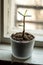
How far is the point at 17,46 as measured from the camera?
1028 millimetres

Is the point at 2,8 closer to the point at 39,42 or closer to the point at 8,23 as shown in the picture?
the point at 8,23

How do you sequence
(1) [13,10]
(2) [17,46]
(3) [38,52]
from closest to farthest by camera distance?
(2) [17,46] → (3) [38,52] → (1) [13,10]

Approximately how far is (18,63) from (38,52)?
161 mm

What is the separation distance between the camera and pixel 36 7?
122 centimetres

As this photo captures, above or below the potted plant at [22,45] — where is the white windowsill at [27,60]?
below

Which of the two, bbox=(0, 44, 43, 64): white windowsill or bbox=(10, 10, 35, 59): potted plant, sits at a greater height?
bbox=(10, 10, 35, 59): potted plant

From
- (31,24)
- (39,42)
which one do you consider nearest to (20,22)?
(31,24)

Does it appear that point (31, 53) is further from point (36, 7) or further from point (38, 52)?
point (36, 7)

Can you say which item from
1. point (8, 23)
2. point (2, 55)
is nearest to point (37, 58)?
point (2, 55)

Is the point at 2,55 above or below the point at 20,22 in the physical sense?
below

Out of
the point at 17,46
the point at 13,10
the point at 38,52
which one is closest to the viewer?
the point at 17,46

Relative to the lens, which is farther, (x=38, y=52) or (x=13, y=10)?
(x=13, y=10)

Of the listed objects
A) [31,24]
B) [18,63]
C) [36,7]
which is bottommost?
[18,63]

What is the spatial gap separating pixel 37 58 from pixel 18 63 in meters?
0.11
